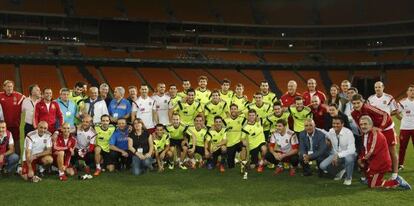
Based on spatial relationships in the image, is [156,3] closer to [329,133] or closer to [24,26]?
[24,26]

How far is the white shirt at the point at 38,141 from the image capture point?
849 centimetres

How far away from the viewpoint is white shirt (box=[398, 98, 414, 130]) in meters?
9.44

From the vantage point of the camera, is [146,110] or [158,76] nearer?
[146,110]

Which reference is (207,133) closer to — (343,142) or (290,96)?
(290,96)

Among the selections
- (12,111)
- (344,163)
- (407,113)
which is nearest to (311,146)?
(344,163)

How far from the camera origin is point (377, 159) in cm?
767

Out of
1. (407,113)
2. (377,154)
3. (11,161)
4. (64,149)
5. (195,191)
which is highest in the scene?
(407,113)

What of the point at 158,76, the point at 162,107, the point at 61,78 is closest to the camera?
the point at 162,107

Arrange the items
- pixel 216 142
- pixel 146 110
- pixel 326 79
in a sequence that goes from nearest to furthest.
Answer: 1. pixel 216 142
2. pixel 146 110
3. pixel 326 79

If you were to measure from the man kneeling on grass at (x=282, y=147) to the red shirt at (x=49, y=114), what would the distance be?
15.7 ft

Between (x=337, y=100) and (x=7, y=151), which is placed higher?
(x=337, y=100)

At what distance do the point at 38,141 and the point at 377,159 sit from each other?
6.63m

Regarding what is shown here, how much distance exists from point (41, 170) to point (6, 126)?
1349mm

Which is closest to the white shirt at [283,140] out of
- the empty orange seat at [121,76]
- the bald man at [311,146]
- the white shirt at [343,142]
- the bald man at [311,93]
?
the bald man at [311,146]
